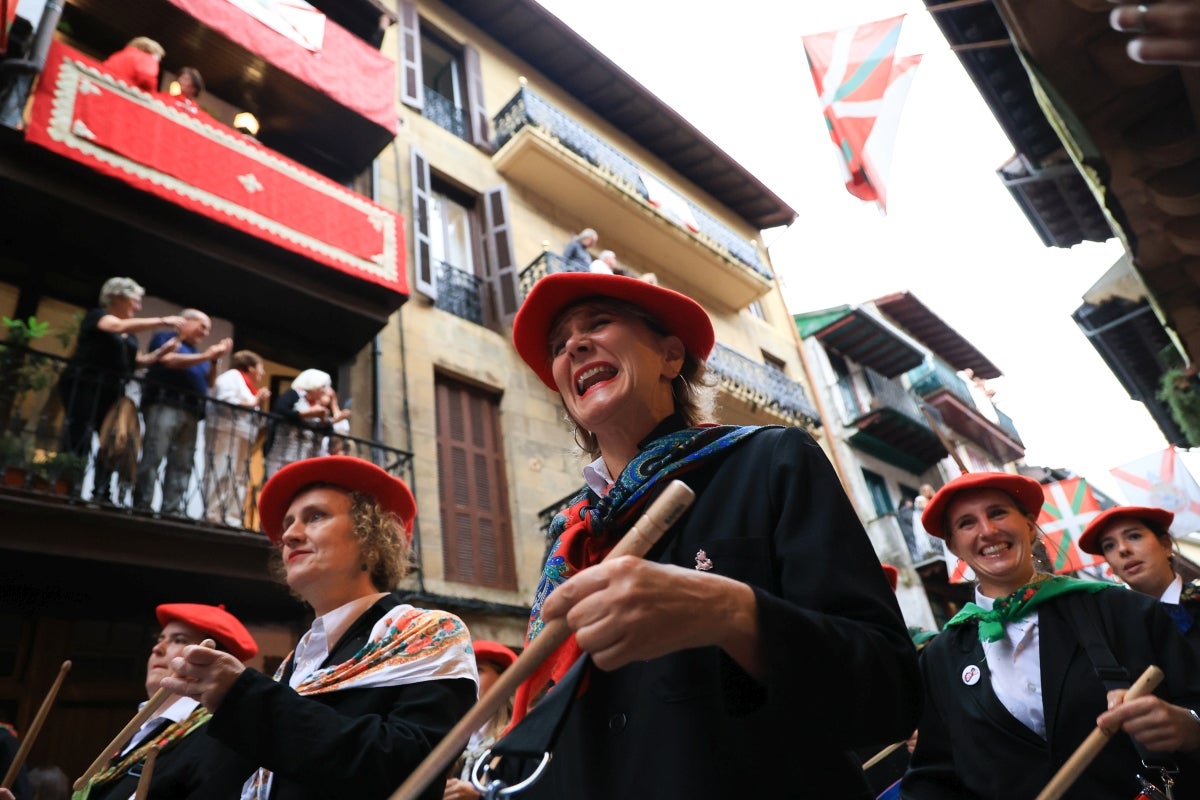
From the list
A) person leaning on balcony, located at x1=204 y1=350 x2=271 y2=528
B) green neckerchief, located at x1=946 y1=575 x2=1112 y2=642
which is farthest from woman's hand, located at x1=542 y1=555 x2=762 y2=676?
person leaning on balcony, located at x1=204 y1=350 x2=271 y2=528

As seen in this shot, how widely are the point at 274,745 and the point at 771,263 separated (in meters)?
20.4

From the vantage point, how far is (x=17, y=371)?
6.65 metres

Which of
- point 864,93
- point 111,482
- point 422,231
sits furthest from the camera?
point 422,231

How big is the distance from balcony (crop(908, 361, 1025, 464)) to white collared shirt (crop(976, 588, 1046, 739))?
78.4ft

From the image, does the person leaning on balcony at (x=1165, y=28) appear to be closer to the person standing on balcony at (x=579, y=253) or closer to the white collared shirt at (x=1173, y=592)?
the white collared shirt at (x=1173, y=592)

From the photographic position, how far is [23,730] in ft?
21.0

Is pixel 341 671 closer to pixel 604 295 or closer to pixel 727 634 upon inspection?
pixel 604 295

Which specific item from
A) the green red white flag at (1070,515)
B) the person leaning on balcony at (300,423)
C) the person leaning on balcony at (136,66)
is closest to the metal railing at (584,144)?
the person leaning on balcony at (136,66)

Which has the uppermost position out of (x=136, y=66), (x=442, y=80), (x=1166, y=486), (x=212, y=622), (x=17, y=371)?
(x=442, y=80)

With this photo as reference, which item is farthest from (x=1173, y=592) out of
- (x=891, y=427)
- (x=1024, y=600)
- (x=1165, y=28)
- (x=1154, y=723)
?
(x=891, y=427)

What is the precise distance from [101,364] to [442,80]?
10086mm

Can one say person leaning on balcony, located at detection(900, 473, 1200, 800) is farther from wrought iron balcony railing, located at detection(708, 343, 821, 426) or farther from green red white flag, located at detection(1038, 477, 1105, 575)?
wrought iron balcony railing, located at detection(708, 343, 821, 426)

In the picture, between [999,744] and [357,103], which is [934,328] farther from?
[999,744]

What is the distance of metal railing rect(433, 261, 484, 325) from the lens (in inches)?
465
